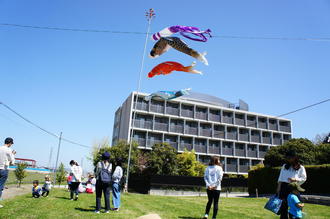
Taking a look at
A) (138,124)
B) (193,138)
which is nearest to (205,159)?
(193,138)

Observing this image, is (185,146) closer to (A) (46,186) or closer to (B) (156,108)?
(B) (156,108)

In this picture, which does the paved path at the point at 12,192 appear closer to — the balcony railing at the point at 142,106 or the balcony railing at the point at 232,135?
the balcony railing at the point at 142,106

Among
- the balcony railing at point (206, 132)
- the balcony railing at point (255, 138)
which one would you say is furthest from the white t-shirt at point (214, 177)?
the balcony railing at point (255, 138)

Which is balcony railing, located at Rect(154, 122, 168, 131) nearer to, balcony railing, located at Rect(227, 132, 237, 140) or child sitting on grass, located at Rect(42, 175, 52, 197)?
balcony railing, located at Rect(227, 132, 237, 140)

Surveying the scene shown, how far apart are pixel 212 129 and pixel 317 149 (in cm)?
1696

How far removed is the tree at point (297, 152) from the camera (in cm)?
2466

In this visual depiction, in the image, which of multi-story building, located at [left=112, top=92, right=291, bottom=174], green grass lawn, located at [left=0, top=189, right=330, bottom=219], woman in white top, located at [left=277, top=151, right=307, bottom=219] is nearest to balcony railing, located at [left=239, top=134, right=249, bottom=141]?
multi-story building, located at [left=112, top=92, right=291, bottom=174]

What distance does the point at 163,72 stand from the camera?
8898 mm

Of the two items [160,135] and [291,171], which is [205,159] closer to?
[160,135]

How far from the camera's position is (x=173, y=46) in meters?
7.88

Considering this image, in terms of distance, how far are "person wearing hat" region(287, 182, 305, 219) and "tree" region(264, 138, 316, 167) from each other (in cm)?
2193

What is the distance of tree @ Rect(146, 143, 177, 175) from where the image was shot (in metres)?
28.1

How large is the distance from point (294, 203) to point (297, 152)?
2380 cm

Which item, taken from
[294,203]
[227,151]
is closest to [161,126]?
[227,151]
